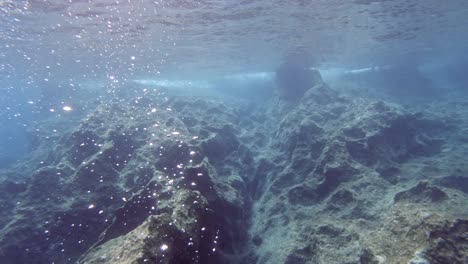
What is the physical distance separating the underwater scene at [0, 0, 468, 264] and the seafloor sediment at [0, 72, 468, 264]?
0.04 m

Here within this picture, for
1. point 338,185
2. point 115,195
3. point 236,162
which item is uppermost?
point 115,195

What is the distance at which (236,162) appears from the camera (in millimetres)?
14469

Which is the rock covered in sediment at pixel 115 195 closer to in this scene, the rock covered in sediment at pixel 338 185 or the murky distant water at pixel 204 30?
the rock covered in sediment at pixel 338 185

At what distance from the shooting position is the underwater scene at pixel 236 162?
5819mm

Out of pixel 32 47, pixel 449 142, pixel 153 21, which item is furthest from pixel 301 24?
pixel 32 47

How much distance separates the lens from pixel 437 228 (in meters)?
4.46

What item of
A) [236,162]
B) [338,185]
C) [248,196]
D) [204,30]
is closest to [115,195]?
[248,196]

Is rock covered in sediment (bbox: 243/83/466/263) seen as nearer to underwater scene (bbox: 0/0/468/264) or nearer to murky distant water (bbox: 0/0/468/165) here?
underwater scene (bbox: 0/0/468/264)

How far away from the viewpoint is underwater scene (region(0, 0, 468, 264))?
19.1 feet

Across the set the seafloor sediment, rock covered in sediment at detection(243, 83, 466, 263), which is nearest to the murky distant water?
the seafloor sediment

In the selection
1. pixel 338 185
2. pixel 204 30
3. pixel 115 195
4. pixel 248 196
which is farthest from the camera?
pixel 204 30

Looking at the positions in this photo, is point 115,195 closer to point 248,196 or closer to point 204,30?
point 248,196

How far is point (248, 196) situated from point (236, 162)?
2.40 metres

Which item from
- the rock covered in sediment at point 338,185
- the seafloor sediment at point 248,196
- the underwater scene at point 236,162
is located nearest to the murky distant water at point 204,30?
the underwater scene at point 236,162
